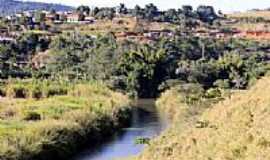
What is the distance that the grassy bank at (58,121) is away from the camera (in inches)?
843

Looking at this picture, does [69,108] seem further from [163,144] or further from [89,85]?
[163,144]

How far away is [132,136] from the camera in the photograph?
28781 millimetres

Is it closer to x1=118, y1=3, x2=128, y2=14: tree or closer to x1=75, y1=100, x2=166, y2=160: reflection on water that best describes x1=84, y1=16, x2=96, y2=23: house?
x1=118, y1=3, x2=128, y2=14: tree

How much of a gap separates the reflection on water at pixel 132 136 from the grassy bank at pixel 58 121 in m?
0.49

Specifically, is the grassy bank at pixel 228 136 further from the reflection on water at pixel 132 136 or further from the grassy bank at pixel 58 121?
the reflection on water at pixel 132 136

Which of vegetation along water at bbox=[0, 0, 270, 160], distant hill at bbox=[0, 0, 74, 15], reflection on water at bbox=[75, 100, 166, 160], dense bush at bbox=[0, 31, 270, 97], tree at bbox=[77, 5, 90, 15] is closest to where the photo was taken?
vegetation along water at bbox=[0, 0, 270, 160]

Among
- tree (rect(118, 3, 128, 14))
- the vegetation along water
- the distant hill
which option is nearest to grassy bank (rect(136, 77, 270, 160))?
the vegetation along water

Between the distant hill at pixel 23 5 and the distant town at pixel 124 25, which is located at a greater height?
the distant hill at pixel 23 5

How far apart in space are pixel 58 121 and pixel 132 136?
4.32 metres

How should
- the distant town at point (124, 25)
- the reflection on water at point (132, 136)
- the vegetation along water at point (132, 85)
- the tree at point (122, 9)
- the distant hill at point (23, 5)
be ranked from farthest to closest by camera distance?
the distant hill at point (23, 5) < the tree at point (122, 9) < the distant town at point (124, 25) < the reflection on water at point (132, 136) < the vegetation along water at point (132, 85)

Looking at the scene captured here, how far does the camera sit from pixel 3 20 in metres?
72.2

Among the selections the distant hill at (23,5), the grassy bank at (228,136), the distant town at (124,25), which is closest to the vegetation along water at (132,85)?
the grassy bank at (228,136)

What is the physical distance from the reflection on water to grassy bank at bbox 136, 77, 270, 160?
7.00m

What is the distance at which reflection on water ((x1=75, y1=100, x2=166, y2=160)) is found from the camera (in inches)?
Result: 965
